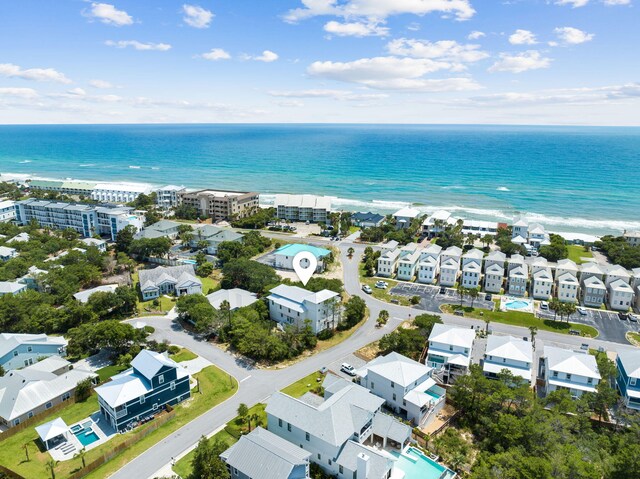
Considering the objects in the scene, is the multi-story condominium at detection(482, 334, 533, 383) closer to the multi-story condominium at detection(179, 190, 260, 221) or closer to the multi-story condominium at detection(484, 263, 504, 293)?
the multi-story condominium at detection(484, 263, 504, 293)

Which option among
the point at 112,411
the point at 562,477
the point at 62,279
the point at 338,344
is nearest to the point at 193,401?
the point at 112,411

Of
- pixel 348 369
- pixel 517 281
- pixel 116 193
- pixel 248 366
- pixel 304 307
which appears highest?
pixel 116 193

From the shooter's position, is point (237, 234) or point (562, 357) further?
point (237, 234)

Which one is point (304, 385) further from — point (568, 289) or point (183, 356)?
point (568, 289)

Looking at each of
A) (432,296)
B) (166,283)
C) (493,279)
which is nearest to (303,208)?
(166,283)

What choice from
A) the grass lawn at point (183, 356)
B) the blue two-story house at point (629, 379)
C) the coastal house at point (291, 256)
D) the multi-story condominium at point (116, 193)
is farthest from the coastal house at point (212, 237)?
the blue two-story house at point (629, 379)

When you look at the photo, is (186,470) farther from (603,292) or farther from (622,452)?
(603,292)

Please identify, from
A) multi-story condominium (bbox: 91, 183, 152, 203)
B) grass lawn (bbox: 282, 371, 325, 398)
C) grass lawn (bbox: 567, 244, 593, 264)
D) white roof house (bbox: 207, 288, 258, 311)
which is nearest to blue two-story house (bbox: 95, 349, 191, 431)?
grass lawn (bbox: 282, 371, 325, 398)
